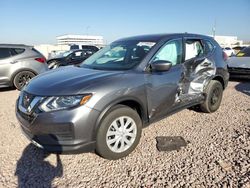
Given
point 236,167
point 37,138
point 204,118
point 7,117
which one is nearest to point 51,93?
point 37,138

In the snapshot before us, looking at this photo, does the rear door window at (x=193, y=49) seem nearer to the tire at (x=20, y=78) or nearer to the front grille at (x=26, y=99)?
the front grille at (x=26, y=99)

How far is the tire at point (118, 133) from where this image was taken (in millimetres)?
2956

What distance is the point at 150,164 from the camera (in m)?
3.05

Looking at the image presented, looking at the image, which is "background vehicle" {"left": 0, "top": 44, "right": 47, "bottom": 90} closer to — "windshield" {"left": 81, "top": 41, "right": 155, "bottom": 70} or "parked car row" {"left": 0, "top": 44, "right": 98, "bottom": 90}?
"parked car row" {"left": 0, "top": 44, "right": 98, "bottom": 90}

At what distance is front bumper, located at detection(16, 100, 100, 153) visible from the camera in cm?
270

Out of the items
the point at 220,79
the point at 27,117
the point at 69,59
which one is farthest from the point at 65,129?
the point at 69,59

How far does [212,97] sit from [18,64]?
6.05 metres

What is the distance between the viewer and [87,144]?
2.84 m

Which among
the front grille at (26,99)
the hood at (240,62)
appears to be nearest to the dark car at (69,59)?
the hood at (240,62)

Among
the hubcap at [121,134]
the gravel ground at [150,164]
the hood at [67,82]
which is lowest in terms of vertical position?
the gravel ground at [150,164]

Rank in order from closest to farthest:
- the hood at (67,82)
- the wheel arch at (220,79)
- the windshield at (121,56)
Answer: the hood at (67,82)
the windshield at (121,56)
the wheel arch at (220,79)

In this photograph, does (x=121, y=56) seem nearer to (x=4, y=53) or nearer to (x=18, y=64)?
(x=18, y=64)

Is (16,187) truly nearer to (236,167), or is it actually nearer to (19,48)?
(236,167)

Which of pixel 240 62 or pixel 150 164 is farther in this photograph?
pixel 240 62
